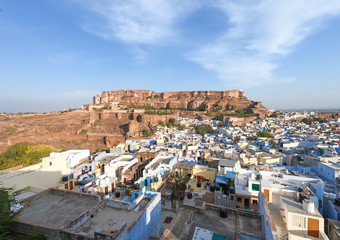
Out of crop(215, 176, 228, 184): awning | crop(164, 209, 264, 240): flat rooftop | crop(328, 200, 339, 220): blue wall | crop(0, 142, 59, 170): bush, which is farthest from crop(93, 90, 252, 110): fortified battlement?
crop(164, 209, 264, 240): flat rooftop

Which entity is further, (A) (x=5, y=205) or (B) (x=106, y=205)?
(B) (x=106, y=205)

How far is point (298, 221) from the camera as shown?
4648 mm

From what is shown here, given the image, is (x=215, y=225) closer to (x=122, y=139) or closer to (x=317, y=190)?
(x=317, y=190)

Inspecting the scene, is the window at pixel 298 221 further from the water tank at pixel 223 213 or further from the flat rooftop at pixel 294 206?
the water tank at pixel 223 213

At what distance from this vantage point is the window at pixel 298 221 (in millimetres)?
4586

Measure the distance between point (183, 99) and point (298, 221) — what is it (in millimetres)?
59957

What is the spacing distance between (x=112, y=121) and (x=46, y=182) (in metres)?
30.8

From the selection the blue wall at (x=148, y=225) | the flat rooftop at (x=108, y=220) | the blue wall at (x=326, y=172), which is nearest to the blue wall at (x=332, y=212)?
the blue wall at (x=326, y=172)

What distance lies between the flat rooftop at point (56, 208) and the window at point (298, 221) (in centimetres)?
608

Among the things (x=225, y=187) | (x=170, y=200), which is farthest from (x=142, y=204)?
(x=225, y=187)

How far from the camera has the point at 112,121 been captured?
40.2 meters

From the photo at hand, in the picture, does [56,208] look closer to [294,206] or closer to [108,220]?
[108,220]

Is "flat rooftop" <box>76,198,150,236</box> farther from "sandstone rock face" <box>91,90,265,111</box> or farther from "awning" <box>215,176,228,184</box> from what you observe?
"sandstone rock face" <box>91,90,265,111</box>

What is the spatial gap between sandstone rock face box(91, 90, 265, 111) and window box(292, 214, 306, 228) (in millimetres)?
52776
